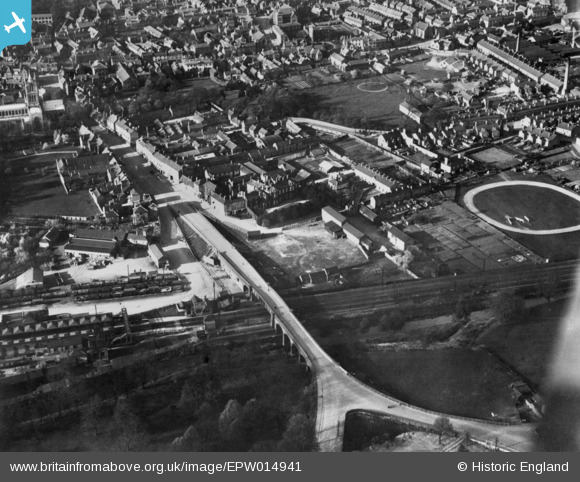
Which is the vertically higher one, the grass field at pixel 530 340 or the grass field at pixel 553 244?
the grass field at pixel 553 244

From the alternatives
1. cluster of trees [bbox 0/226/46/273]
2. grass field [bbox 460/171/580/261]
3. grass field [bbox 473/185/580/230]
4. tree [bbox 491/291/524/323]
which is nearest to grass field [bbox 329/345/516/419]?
tree [bbox 491/291/524/323]

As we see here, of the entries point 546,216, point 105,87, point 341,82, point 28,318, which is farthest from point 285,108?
point 28,318

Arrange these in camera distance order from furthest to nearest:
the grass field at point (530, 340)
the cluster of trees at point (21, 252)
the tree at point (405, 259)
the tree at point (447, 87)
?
the tree at point (447, 87) → the cluster of trees at point (21, 252) → the tree at point (405, 259) → the grass field at point (530, 340)

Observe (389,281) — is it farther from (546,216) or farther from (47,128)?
(47,128)

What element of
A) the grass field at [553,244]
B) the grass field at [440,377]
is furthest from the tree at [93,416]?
the grass field at [553,244]

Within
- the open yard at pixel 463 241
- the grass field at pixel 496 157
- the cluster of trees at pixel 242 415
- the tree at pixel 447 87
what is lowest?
the cluster of trees at pixel 242 415

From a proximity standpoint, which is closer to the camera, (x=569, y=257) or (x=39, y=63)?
(x=569, y=257)

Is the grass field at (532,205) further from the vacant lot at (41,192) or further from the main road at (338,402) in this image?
the vacant lot at (41,192)

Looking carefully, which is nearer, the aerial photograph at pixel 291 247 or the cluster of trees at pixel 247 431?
the cluster of trees at pixel 247 431

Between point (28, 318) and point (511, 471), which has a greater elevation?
point (511, 471)
